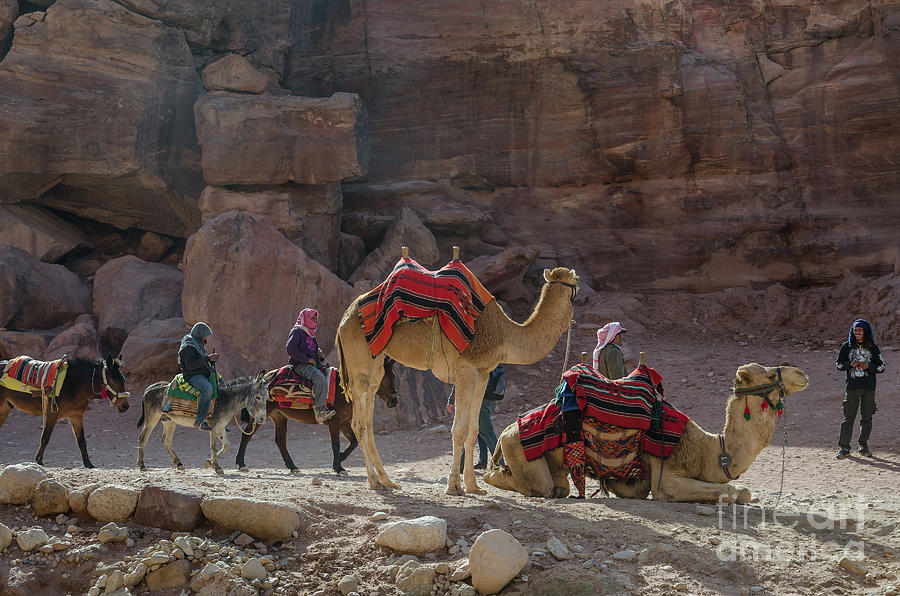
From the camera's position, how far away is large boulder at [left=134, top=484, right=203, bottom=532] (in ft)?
18.4

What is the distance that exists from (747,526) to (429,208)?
15.3m

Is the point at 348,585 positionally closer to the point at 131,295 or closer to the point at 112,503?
the point at 112,503

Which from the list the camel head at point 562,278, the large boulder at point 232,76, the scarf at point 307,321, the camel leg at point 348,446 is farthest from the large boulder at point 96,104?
the camel head at point 562,278

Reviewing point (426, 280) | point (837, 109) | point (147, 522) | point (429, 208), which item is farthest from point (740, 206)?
point (147, 522)

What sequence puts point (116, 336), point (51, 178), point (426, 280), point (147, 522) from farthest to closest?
point (51, 178)
point (116, 336)
point (426, 280)
point (147, 522)

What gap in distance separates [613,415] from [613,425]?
8cm

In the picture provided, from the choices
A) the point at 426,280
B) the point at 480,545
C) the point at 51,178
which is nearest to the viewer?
the point at 480,545

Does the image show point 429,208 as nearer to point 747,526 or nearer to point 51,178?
point 51,178

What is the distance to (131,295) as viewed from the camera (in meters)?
17.9

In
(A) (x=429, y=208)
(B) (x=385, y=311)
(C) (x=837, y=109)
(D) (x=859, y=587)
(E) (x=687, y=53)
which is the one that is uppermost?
(E) (x=687, y=53)

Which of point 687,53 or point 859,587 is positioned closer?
point 859,587

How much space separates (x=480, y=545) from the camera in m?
4.97

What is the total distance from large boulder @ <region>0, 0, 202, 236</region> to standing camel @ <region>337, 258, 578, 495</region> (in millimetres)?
13249

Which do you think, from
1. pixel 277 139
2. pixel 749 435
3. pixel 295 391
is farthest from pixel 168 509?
pixel 277 139
